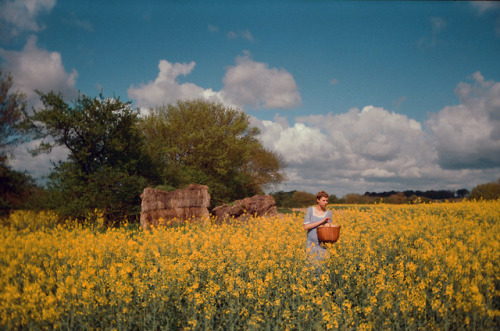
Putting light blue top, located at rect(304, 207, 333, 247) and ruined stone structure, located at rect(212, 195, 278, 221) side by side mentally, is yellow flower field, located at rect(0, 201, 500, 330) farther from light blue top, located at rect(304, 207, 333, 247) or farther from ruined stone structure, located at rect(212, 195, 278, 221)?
ruined stone structure, located at rect(212, 195, 278, 221)

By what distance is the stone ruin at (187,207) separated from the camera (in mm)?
13806

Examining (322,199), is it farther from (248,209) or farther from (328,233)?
(248,209)

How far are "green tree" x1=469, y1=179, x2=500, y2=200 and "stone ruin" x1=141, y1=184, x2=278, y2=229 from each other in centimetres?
1186

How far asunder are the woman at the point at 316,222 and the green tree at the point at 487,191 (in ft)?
51.5

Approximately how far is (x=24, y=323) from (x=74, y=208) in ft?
36.6

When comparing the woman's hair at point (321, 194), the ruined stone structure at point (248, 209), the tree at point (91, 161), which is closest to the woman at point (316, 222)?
the woman's hair at point (321, 194)

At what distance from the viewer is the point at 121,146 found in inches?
637

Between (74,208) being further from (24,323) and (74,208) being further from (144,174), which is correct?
(24,323)

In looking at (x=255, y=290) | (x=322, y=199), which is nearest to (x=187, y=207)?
(x=322, y=199)

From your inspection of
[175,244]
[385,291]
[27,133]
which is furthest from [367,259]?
[27,133]

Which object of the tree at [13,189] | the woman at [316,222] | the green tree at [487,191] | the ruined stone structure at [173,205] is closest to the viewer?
the woman at [316,222]

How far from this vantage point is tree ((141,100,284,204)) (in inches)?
939

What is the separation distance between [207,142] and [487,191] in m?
18.3

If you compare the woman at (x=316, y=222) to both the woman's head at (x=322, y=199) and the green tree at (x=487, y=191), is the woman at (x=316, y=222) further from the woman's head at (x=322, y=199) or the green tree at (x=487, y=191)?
the green tree at (x=487, y=191)
